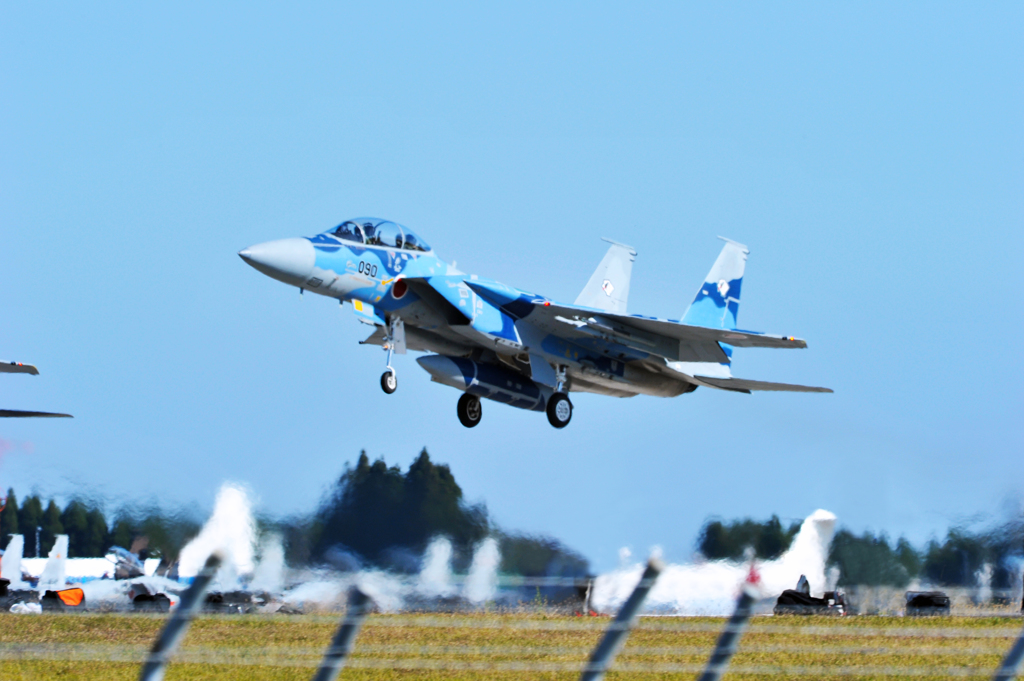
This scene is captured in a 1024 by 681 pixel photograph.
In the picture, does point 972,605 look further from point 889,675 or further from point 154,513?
point 154,513

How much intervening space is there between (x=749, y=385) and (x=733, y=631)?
741 inches

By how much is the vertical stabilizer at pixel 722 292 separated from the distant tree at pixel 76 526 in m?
12.0

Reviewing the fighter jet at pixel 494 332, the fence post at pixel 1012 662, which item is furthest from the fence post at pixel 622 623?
the fighter jet at pixel 494 332

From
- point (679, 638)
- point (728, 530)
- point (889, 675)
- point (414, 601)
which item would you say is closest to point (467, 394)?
point (728, 530)

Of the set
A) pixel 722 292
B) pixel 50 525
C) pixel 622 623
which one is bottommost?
pixel 50 525

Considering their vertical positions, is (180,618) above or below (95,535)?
above

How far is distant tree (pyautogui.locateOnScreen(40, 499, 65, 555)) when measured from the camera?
18453mm

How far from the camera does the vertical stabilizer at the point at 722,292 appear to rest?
2320cm

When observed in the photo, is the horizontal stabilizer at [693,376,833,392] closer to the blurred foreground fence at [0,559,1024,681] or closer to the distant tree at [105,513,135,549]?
the blurred foreground fence at [0,559,1024,681]

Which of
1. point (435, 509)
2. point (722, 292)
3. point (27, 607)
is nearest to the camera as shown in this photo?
point (27, 607)

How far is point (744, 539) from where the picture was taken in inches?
637

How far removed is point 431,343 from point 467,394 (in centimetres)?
144

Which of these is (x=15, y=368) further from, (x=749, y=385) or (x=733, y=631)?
(x=733, y=631)

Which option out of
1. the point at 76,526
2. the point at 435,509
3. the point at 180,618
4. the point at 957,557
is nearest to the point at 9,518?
the point at 76,526
